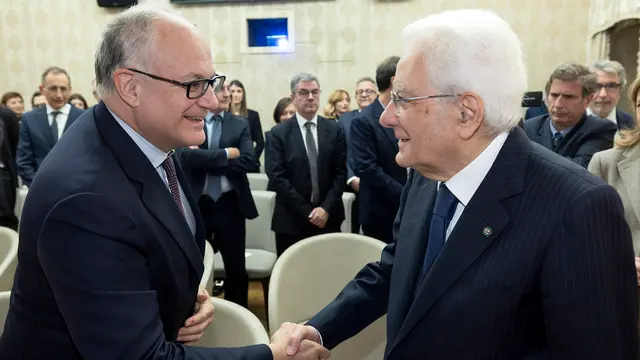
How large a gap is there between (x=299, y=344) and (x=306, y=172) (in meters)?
2.13

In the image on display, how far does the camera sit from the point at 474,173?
3.60ft

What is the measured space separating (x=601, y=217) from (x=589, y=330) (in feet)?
0.67

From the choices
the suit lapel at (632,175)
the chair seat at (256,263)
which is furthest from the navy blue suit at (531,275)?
the chair seat at (256,263)

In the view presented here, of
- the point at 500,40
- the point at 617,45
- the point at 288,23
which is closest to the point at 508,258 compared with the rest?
the point at 500,40

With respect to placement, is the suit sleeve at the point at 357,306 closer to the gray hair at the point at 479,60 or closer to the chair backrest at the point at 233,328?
the chair backrest at the point at 233,328

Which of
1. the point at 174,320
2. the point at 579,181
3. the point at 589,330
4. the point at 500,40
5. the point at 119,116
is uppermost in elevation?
the point at 500,40

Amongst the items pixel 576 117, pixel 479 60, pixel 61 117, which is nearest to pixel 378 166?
pixel 576 117

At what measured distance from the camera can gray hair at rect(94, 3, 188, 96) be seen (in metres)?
1.13

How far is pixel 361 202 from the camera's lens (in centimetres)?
340

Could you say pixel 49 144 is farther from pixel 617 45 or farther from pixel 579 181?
pixel 617 45

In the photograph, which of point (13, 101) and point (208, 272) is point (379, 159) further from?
point (13, 101)

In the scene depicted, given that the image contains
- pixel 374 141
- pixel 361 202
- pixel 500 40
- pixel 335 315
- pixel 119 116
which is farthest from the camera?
pixel 361 202

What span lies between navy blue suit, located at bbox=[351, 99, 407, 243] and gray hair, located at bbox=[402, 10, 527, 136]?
6.69 feet

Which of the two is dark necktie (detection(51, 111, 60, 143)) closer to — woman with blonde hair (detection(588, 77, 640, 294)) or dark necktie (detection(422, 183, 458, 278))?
dark necktie (detection(422, 183, 458, 278))
